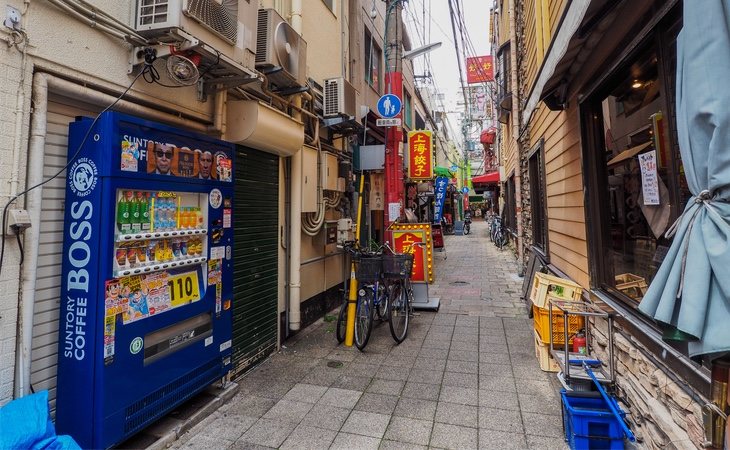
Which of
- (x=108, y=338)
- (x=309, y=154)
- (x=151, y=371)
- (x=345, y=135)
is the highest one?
(x=345, y=135)

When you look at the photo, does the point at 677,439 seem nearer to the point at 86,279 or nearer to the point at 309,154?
the point at 86,279

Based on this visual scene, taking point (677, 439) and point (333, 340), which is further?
point (333, 340)

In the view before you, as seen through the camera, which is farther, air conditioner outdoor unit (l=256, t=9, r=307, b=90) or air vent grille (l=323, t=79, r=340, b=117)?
air vent grille (l=323, t=79, r=340, b=117)

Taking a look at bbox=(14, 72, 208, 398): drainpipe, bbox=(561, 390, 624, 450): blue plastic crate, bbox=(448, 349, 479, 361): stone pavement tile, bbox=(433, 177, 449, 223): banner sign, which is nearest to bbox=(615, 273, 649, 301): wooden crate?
bbox=(561, 390, 624, 450): blue plastic crate

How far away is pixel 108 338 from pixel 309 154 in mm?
3580

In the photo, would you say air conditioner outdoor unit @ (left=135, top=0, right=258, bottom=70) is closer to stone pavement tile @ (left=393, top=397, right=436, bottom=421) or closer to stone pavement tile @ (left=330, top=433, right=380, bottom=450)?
stone pavement tile @ (left=330, top=433, right=380, bottom=450)

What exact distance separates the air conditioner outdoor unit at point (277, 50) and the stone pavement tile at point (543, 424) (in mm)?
4502

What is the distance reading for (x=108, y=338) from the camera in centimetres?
256

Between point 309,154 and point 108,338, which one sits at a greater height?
point 309,154

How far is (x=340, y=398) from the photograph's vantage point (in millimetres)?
3709

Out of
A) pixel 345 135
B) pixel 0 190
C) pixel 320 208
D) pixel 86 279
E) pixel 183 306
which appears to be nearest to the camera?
pixel 0 190

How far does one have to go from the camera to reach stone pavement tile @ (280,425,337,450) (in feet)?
9.68

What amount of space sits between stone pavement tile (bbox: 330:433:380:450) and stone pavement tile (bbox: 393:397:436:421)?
470 millimetres

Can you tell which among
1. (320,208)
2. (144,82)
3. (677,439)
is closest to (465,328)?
(320,208)
